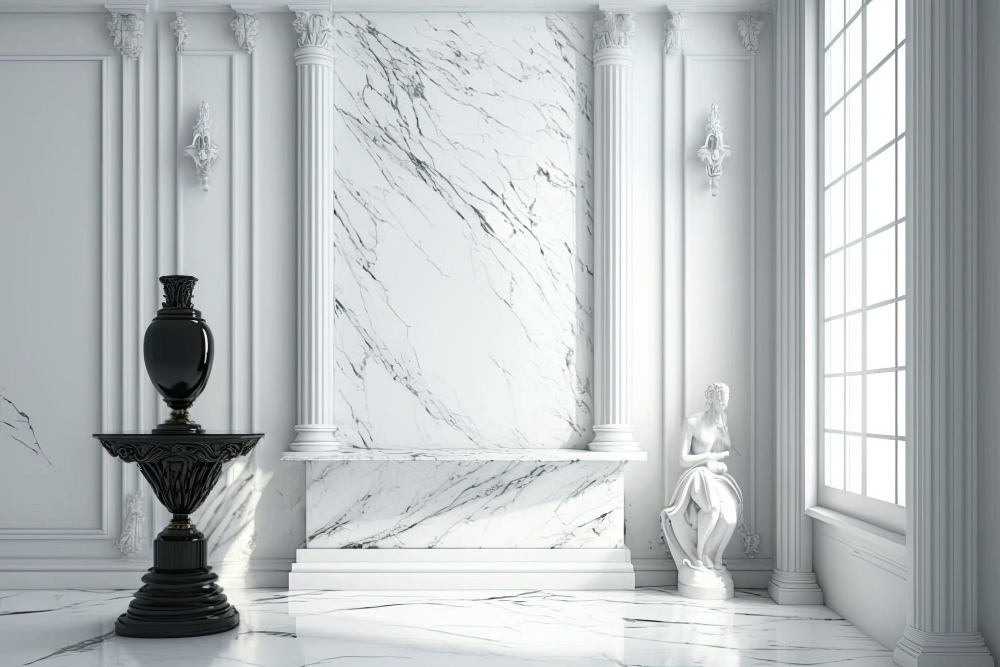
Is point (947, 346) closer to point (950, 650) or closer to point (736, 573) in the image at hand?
point (950, 650)

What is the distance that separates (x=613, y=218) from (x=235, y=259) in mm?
2428

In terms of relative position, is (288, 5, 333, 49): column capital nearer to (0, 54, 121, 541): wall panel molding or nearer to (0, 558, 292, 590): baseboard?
(0, 54, 121, 541): wall panel molding

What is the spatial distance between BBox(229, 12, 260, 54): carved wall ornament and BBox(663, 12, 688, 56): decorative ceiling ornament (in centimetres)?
264

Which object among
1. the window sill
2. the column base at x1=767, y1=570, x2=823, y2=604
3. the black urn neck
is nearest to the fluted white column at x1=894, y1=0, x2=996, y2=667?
the window sill

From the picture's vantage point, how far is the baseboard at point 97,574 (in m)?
5.20

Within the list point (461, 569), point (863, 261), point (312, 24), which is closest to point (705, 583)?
point (461, 569)

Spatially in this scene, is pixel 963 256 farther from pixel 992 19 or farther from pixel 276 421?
pixel 276 421

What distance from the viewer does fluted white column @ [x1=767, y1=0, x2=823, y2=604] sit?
15.8 ft

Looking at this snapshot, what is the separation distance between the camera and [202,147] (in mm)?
5258

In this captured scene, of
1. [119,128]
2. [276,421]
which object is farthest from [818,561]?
[119,128]

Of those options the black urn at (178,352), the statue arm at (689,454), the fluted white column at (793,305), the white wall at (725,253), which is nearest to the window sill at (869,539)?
the fluted white column at (793,305)

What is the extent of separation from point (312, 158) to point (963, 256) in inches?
146

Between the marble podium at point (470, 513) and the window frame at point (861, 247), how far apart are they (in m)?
1.13

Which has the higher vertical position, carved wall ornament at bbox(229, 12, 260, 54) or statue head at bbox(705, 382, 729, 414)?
carved wall ornament at bbox(229, 12, 260, 54)
